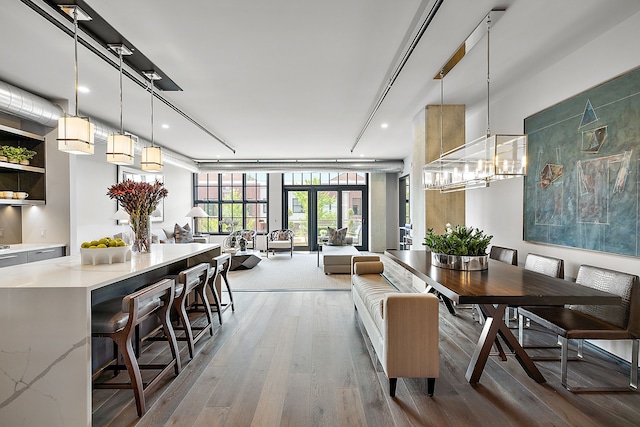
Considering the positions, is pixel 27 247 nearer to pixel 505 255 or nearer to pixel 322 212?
pixel 505 255

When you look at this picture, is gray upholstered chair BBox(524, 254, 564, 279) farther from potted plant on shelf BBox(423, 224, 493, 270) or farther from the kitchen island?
the kitchen island

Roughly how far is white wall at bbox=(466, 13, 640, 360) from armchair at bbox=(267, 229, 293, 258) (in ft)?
17.2

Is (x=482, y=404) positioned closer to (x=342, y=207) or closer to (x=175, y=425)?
(x=175, y=425)

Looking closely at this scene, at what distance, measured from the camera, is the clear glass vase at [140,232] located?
318cm

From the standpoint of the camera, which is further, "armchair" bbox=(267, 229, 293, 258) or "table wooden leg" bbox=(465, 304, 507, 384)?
"armchair" bbox=(267, 229, 293, 258)

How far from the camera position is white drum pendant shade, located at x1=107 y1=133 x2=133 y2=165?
310 centimetres

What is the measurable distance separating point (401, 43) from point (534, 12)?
101cm

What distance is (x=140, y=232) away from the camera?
10.6ft

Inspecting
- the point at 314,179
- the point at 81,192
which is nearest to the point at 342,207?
the point at 314,179

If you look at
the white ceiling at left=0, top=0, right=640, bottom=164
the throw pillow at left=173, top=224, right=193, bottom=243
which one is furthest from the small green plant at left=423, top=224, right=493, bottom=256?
the throw pillow at left=173, top=224, right=193, bottom=243

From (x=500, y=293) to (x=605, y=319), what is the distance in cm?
119

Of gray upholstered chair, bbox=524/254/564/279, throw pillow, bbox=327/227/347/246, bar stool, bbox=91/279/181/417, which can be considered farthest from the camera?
throw pillow, bbox=327/227/347/246

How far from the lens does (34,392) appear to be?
75.6 inches

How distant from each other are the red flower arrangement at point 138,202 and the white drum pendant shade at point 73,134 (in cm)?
53
